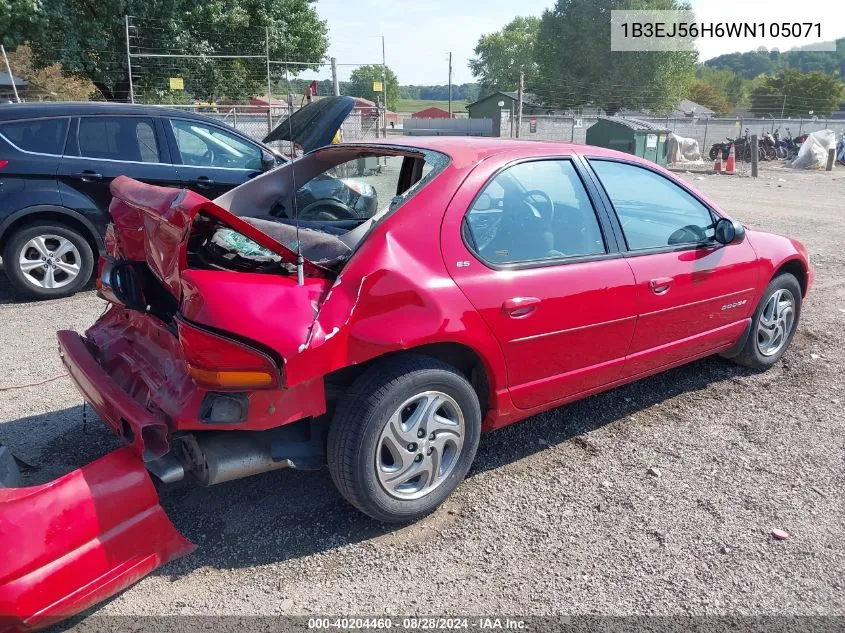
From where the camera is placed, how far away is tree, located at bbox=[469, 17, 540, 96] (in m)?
101

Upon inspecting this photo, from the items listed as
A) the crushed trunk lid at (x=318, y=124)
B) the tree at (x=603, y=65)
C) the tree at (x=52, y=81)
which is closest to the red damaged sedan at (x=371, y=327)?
the crushed trunk lid at (x=318, y=124)

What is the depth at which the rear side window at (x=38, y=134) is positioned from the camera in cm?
617

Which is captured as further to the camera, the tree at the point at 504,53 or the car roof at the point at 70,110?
the tree at the point at 504,53

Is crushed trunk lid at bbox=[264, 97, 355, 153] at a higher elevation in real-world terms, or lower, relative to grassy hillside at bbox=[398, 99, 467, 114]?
lower

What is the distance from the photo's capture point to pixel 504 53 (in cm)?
10575

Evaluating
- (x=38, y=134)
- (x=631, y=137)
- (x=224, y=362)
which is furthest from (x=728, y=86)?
(x=224, y=362)

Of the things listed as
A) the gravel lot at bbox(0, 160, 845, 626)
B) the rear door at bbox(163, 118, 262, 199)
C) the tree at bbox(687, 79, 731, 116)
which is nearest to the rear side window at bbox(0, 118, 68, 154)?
the rear door at bbox(163, 118, 262, 199)

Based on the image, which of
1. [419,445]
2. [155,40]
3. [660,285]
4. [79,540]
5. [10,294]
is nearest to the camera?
[79,540]

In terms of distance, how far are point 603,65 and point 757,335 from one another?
190ft

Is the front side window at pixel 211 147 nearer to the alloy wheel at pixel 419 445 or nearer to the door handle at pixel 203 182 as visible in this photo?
the door handle at pixel 203 182

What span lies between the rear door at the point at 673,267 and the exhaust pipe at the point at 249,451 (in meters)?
1.84

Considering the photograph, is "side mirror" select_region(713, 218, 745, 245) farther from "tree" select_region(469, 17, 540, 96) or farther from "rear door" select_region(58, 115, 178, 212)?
"tree" select_region(469, 17, 540, 96)

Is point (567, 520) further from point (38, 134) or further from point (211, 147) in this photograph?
point (38, 134)

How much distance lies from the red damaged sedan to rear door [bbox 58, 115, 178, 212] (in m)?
3.21
